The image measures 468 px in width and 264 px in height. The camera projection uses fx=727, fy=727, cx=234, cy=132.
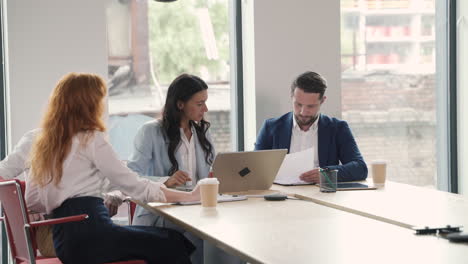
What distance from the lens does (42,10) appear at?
4.93 meters

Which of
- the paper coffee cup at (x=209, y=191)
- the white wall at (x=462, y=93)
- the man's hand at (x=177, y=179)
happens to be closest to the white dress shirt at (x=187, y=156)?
the man's hand at (x=177, y=179)

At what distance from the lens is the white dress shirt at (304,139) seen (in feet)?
14.5

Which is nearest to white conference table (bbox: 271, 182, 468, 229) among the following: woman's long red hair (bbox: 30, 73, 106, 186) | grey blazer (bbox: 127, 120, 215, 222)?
grey blazer (bbox: 127, 120, 215, 222)

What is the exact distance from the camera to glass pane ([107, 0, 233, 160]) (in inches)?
209

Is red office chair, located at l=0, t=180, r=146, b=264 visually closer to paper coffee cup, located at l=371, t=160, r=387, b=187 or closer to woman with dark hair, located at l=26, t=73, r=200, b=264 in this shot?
woman with dark hair, located at l=26, t=73, r=200, b=264

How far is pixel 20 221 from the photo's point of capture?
10.0ft

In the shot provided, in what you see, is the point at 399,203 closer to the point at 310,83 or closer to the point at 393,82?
the point at 310,83

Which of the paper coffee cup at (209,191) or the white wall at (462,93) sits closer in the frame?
the paper coffee cup at (209,191)

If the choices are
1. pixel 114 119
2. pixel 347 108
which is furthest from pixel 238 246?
pixel 347 108

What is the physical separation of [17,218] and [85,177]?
1.10 feet

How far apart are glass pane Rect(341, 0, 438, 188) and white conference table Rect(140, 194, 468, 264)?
8.54ft

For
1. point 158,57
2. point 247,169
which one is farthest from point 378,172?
point 158,57

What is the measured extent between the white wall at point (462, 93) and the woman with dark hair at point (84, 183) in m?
3.44

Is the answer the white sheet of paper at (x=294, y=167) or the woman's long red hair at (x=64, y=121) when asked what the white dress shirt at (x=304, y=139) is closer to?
the white sheet of paper at (x=294, y=167)
